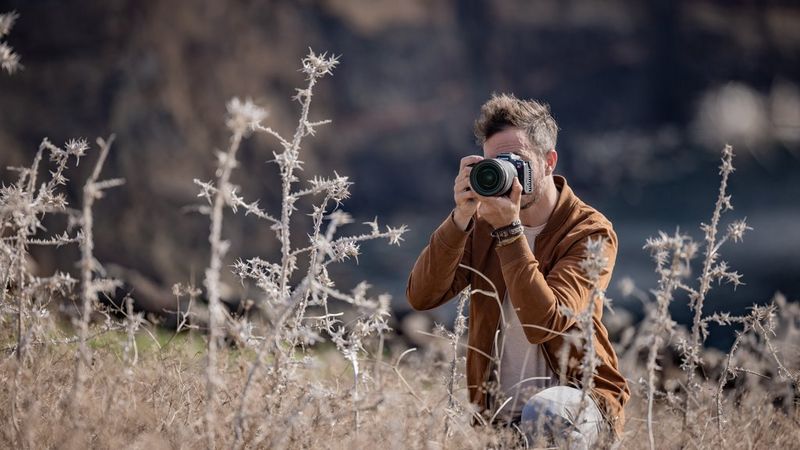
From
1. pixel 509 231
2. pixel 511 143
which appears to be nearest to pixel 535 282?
pixel 509 231

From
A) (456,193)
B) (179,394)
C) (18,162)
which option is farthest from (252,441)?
(18,162)

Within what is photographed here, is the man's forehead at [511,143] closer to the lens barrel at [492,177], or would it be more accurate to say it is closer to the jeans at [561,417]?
the lens barrel at [492,177]

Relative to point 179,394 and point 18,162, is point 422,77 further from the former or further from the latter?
point 179,394

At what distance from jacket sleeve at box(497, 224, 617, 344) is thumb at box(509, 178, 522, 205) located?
17 centimetres

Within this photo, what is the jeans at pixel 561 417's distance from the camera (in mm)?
2387

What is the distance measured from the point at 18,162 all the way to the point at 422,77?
511 centimetres

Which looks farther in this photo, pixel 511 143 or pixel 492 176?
pixel 511 143

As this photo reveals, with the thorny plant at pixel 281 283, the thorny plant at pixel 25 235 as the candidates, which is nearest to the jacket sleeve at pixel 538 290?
the thorny plant at pixel 281 283

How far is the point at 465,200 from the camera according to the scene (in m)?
2.81

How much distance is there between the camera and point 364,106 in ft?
36.0

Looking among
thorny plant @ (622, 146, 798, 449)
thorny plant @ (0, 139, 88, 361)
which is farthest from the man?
thorny plant @ (0, 139, 88, 361)

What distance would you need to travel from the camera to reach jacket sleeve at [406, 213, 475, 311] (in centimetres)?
285

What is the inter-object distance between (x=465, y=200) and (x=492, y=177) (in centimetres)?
14

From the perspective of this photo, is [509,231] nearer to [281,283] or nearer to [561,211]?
[561,211]
